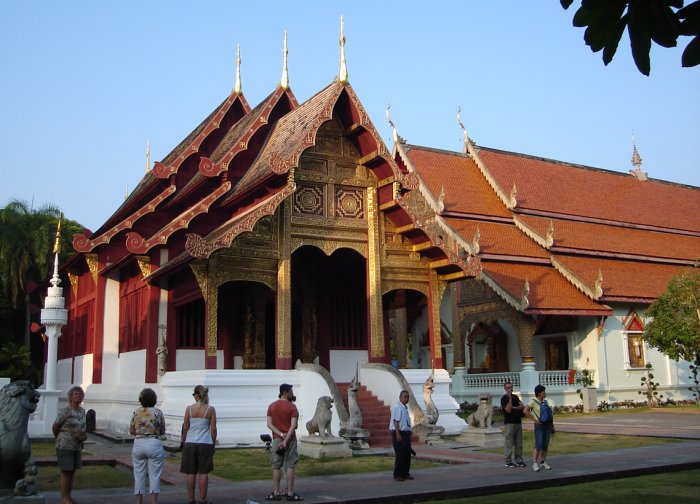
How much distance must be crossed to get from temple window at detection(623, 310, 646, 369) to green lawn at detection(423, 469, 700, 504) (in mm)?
16405

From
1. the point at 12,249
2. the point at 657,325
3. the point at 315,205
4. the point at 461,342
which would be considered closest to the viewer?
the point at 315,205

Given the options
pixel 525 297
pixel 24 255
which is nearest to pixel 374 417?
pixel 525 297

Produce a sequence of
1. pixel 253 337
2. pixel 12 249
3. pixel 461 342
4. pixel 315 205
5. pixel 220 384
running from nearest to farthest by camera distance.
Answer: pixel 220 384 < pixel 315 205 < pixel 253 337 < pixel 461 342 < pixel 12 249

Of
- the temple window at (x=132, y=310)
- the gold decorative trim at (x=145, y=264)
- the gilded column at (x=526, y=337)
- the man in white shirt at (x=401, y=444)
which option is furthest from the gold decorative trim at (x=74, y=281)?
the man in white shirt at (x=401, y=444)

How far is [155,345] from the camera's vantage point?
1475 centimetres

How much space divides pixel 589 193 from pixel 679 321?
11317 mm

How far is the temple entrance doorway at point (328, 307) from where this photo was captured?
1641 cm

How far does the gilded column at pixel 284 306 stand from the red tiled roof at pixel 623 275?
13.8 m

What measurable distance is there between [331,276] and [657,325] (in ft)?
34.6

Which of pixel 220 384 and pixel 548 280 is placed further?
pixel 548 280

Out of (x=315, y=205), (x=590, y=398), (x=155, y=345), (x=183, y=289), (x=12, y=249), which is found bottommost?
(x=590, y=398)

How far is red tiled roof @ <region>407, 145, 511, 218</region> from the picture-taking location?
27797 mm

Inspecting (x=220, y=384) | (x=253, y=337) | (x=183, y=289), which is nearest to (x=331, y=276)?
(x=253, y=337)

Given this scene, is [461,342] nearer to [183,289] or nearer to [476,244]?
[476,244]
